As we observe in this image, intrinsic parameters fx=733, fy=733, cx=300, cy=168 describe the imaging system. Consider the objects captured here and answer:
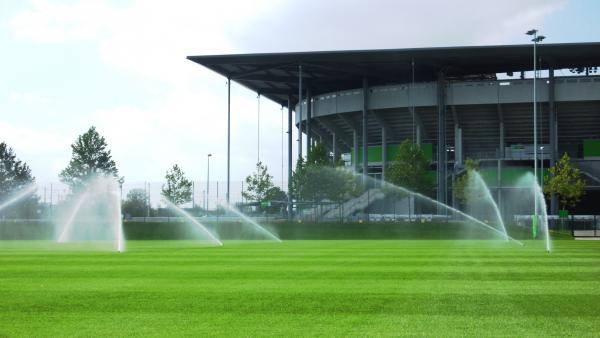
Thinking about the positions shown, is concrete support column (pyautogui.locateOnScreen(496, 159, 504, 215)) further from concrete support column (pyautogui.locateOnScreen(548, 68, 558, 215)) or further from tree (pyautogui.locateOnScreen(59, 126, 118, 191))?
tree (pyautogui.locateOnScreen(59, 126, 118, 191))

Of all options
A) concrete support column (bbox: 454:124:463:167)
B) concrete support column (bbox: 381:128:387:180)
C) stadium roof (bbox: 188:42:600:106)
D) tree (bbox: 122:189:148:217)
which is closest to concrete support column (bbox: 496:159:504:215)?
concrete support column (bbox: 454:124:463:167)

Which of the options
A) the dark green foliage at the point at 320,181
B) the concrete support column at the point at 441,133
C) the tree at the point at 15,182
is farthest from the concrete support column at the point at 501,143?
the tree at the point at 15,182

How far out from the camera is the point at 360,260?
24.9 m

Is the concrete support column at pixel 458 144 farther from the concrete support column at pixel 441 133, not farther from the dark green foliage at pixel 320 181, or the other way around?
the dark green foliage at pixel 320 181

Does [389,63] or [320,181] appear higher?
[389,63]

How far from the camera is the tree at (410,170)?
7631 centimetres

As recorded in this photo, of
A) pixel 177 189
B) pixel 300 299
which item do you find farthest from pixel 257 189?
pixel 300 299

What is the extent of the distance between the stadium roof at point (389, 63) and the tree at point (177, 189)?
12873 mm

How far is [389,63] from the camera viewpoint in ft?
272

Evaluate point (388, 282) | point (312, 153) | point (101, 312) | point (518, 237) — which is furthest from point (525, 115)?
point (101, 312)

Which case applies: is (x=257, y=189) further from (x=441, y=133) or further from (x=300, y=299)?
(x=300, y=299)

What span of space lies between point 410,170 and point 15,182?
43054 millimetres

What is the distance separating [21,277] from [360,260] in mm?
11085

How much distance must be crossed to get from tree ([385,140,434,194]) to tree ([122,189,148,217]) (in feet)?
85.0
